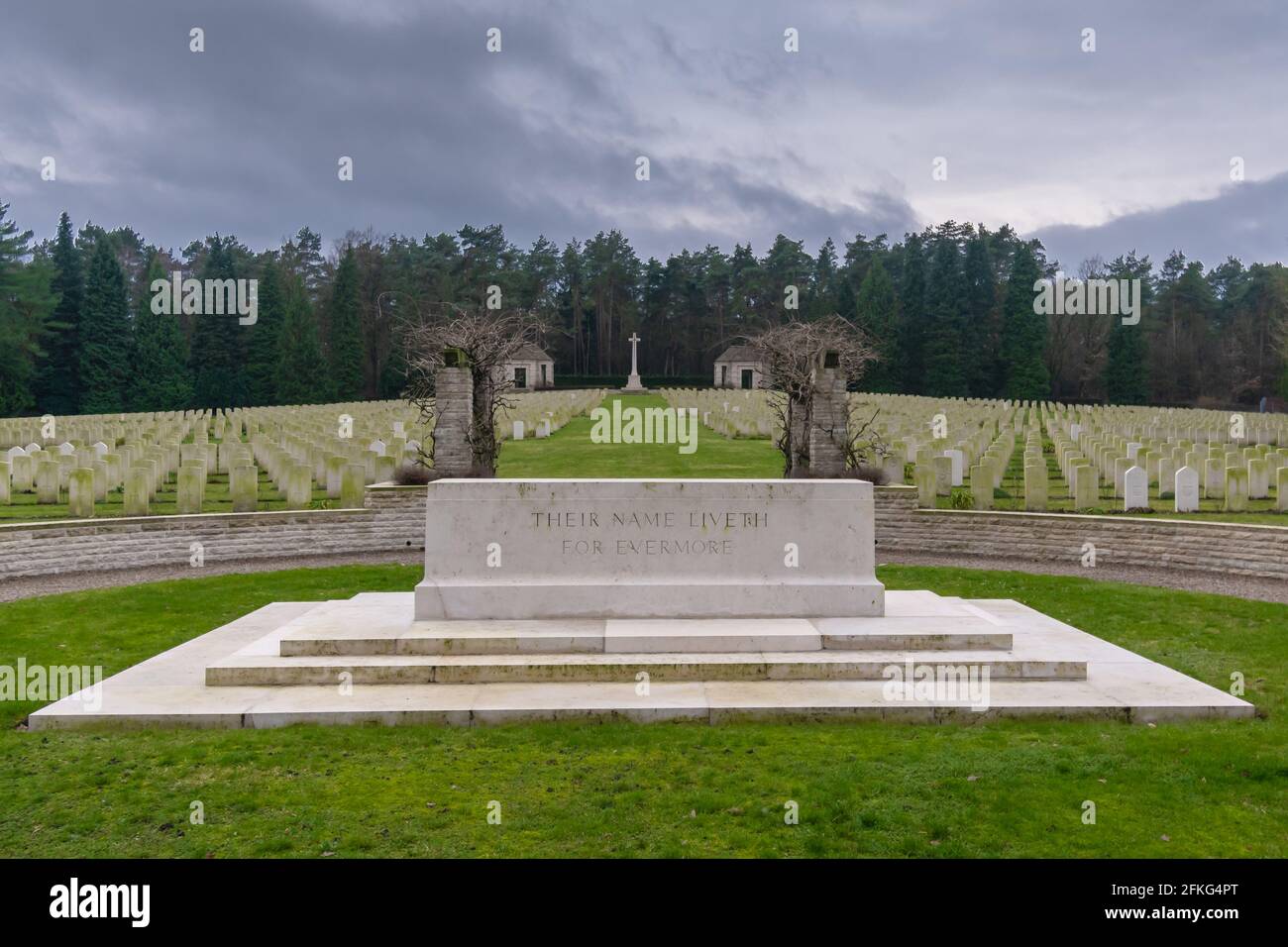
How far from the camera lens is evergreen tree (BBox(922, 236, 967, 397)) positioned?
61219 mm

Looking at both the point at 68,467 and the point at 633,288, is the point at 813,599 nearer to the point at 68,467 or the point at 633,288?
the point at 68,467

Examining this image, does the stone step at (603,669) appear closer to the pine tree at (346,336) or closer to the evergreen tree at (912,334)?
the pine tree at (346,336)

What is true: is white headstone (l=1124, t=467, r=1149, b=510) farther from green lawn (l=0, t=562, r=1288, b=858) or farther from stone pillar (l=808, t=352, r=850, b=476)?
green lawn (l=0, t=562, r=1288, b=858)

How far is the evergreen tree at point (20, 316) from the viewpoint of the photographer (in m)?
44.5

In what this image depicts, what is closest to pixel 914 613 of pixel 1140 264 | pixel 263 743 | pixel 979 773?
pixel 979 773

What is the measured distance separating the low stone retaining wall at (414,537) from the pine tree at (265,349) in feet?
138

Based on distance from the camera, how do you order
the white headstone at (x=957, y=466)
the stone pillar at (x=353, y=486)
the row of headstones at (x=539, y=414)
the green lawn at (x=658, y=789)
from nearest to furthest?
the green lawn at (x=658, y=789) → the stone pillar at (x=353, y=486) → the white headstone at (x=957, y=466) → the row of headstones at (x=539, y=414)

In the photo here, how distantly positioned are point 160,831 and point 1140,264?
84.2 m

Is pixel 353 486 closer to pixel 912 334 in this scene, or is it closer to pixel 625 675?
pixel 625 675

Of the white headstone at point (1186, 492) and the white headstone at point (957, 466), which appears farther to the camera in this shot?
the white headstone at point (957, 466)

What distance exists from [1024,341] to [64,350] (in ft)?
187

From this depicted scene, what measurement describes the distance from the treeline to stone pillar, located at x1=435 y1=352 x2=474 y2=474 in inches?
808

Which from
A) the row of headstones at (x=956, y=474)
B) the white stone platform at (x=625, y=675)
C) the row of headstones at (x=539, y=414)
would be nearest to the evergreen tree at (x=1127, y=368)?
the row of headstones at (x=539, y=414)
